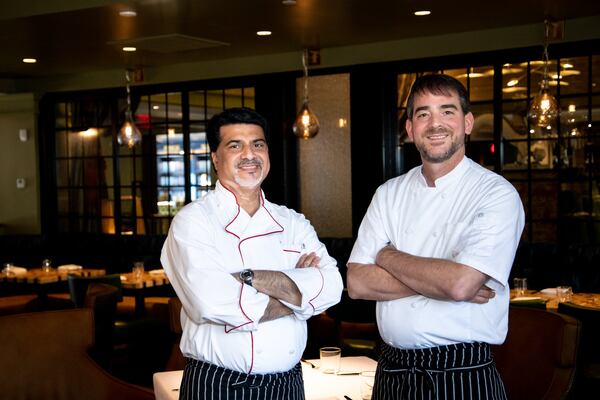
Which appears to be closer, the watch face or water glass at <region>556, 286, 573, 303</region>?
the watch face

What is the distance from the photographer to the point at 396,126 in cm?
877

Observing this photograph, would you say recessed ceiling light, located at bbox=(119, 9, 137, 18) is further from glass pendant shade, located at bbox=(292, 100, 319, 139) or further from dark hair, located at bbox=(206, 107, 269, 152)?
dark hair, located at bbox=(206, 107, 269, 152)

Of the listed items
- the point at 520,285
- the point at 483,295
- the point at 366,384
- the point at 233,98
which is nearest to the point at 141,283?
the point at 520,285

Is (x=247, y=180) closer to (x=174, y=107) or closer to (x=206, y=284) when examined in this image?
(x=206, y=284)

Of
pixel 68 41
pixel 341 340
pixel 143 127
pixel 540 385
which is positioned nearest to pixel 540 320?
pixel 540 385

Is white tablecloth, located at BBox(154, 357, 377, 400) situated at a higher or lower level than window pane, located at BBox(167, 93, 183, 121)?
lower

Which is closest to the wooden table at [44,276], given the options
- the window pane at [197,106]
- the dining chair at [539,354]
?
the window pane at [197,106]

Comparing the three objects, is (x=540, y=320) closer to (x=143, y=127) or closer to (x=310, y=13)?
(x=310, y=13)

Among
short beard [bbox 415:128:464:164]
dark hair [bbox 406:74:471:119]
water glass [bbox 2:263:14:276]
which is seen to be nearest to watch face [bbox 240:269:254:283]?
short beard [bbox 415:128:464:164]

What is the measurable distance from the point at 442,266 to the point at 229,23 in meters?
5.36

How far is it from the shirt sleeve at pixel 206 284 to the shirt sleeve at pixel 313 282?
0.13 m

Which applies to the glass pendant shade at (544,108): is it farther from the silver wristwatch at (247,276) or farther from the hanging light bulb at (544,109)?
the silver wristwatch at (247,276)

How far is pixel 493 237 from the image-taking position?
2414 millimetres

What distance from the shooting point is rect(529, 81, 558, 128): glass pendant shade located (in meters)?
6.49
